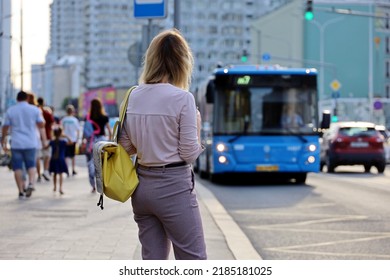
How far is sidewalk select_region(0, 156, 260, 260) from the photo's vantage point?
8.50 meters

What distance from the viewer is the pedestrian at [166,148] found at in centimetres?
499

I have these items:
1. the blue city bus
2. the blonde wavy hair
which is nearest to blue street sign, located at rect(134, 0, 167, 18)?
the blue city bus

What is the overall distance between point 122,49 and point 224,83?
158308mm

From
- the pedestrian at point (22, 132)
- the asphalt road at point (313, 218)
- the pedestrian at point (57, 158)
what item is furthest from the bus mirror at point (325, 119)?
the pedestrian at point (22, 132)

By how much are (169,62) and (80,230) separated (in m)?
5.68

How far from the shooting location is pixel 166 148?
5.01m

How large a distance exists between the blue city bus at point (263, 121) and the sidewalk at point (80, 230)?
5.50 m

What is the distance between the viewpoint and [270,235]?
37.1 ft

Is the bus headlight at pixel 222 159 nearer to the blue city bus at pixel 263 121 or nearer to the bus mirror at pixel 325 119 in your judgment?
the blue city bus at pixel 263 121

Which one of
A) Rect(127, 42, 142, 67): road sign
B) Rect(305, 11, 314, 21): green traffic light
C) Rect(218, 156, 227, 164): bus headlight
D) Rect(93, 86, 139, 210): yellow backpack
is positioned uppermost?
Rect(305, 11, 314, 21): green traffic light

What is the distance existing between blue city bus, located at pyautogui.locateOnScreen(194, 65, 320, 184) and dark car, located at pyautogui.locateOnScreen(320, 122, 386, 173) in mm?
7781

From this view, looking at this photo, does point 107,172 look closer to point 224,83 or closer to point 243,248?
point 243,248

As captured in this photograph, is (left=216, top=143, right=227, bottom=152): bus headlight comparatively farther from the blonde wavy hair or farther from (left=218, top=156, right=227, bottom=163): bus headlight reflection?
the blonde wavy hair

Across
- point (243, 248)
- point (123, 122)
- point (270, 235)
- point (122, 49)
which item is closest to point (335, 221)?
point (270, 235)
